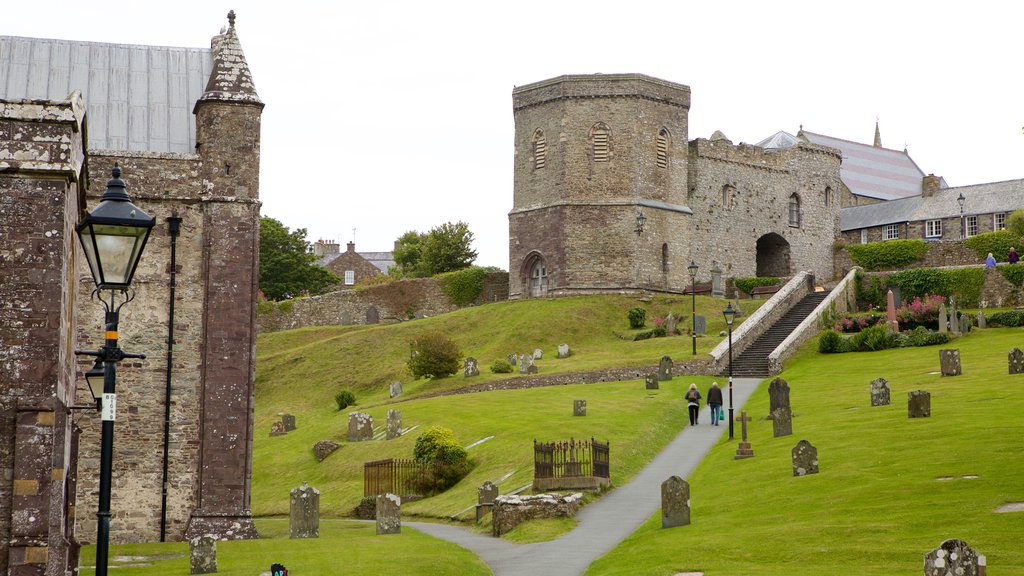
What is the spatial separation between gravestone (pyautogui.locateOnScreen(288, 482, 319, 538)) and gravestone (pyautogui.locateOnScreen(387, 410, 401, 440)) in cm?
1324

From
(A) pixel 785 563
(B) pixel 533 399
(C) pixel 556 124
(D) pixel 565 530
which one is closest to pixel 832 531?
(A) pixel 785 563

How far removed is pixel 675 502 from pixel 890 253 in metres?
57.5

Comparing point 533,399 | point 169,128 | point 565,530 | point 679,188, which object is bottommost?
point 565,530

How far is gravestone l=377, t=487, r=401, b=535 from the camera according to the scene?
96.9ft

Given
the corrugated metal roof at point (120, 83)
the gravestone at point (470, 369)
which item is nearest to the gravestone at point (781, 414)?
the corrugated metal roof at point (120, 83)

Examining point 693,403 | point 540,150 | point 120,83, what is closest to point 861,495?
point 693,403

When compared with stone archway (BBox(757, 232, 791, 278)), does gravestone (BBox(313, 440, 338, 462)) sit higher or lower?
lower

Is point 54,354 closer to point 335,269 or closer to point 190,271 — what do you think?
point 190,271

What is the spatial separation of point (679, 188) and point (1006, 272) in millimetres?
19085

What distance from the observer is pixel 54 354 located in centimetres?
1516

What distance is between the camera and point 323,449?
140 ft

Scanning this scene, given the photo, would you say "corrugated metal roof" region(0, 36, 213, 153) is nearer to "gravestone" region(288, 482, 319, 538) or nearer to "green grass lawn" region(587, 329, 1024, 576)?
"gravestone" region(288, 482, 319, 538)

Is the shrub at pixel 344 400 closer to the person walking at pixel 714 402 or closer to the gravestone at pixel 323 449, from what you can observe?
the gravestone at pixel 323 449

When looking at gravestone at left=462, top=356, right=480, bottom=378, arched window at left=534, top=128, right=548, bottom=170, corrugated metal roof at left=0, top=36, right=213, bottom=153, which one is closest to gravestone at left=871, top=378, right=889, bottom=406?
corrugated metal roof at left=0, top=36, right=213, bottom=153
